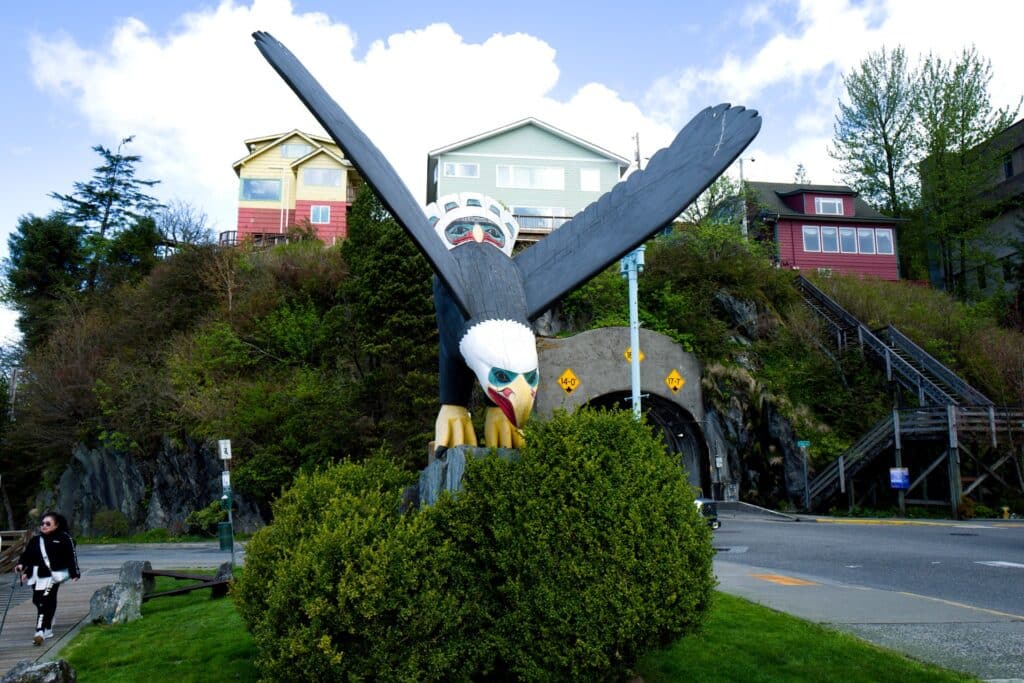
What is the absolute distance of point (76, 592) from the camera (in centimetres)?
1226

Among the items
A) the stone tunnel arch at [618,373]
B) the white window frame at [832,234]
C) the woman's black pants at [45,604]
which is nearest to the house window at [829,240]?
the white window frame at [832,234]

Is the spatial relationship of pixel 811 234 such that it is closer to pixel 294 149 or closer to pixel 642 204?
pixel 294 149

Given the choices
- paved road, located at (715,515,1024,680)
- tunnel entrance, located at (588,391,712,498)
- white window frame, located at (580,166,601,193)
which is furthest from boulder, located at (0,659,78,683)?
white window frame, located at (580,166,601,193)

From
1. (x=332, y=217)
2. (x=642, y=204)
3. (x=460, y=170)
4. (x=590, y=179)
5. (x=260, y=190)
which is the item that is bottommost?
(x=642, y=204)

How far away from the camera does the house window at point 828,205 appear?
37.3 metres

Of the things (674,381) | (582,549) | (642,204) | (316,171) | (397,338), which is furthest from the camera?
(316,171)

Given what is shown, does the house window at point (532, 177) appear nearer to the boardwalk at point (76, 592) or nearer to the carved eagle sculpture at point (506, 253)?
the boardwalk at point (76, 592)

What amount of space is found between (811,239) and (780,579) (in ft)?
96.9

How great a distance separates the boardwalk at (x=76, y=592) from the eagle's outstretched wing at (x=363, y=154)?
5.41 meters

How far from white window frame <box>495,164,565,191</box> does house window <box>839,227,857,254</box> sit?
553 inches

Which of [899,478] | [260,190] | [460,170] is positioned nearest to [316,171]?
[260,190]

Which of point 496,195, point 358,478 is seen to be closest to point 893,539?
point 358,478

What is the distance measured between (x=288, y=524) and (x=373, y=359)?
56.9 ft

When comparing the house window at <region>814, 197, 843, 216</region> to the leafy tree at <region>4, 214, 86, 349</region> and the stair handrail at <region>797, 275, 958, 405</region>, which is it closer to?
the stair handrail at <region>797, 275, 958, 405</region>
